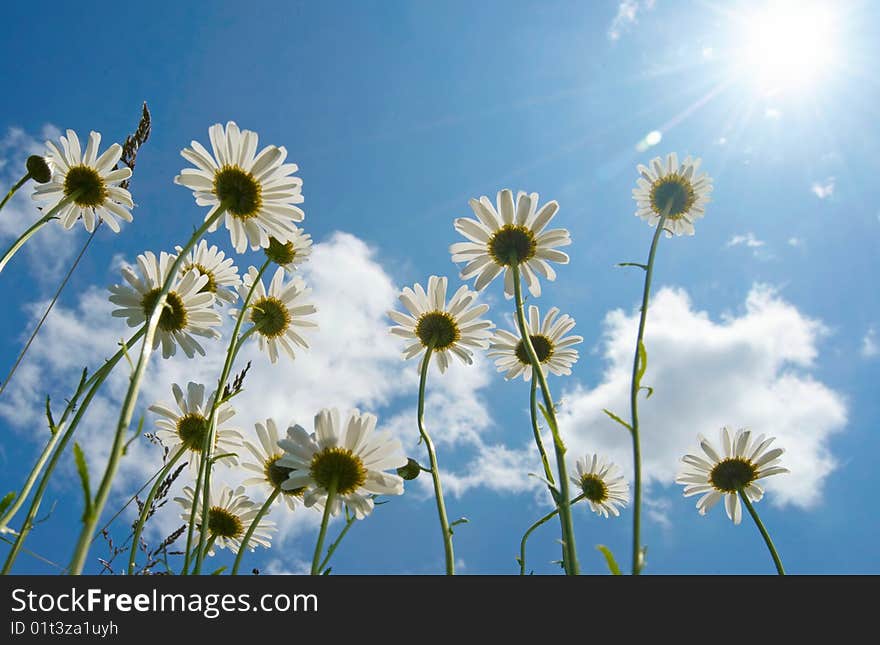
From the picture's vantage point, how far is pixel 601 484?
11.6ft

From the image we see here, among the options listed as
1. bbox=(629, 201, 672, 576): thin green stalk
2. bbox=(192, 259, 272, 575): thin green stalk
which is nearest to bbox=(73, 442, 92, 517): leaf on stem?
bbox=(192, 259, 272, 575): thin green stalk

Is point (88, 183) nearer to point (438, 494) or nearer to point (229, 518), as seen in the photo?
point (229, 518)

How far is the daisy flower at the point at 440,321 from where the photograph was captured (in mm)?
2953

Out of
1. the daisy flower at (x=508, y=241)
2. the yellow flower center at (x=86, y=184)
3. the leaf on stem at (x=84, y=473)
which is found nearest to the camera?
the leaf on stem at (x=84, y=473)

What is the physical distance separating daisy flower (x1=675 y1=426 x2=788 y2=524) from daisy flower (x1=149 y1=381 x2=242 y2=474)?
2.11 m

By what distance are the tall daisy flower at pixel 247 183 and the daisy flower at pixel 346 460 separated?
806 mm

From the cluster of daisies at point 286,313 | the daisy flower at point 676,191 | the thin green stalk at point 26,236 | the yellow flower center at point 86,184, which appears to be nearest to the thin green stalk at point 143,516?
the cluster of daisies at point 286,313

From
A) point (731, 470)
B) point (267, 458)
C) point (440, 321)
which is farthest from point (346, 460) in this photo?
point (731, 470)

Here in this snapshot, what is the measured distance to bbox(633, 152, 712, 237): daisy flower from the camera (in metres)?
2.83

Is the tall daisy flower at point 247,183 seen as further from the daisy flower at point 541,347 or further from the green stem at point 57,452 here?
the daisy flower at point 541,347
